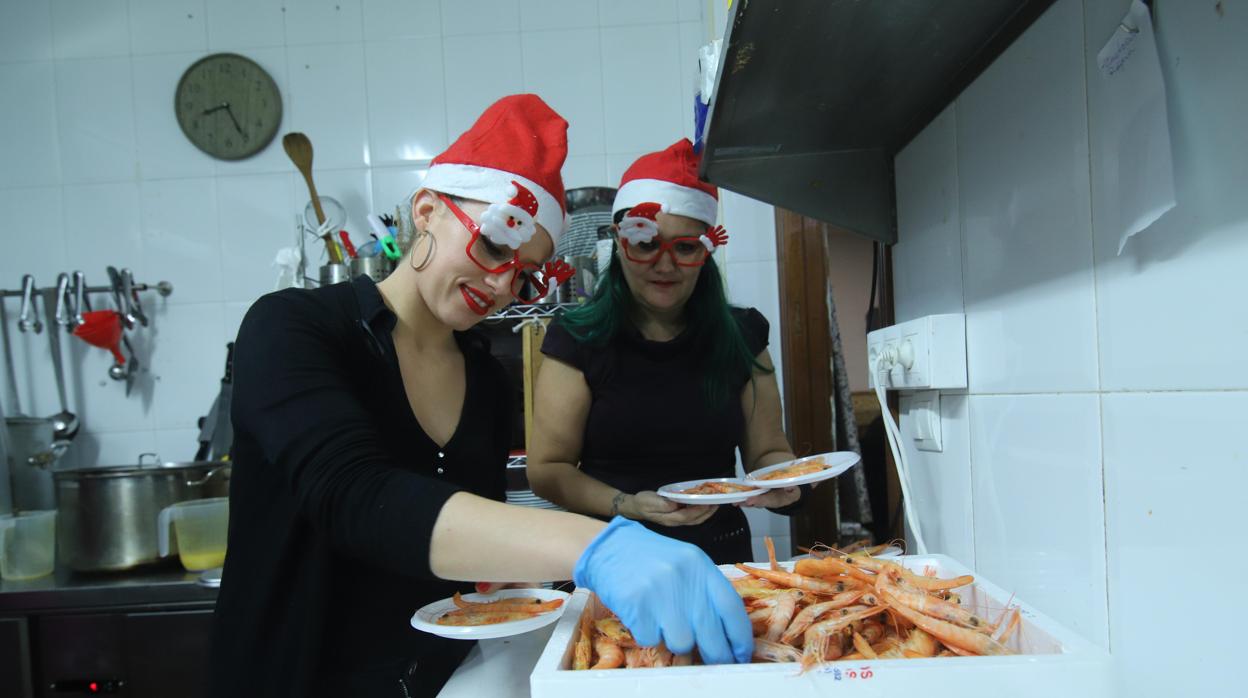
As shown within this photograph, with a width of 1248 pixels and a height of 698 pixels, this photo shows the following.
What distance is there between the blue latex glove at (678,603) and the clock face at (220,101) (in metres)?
2.64

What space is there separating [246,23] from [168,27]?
305mm

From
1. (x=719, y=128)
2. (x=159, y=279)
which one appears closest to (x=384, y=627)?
(x=719, y=128)

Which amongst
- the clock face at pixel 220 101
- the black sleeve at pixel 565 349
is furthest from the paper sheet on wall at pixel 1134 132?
the clock face at pixel 220 101

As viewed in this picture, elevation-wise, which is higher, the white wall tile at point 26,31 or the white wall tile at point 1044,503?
the white wall tile at point 26,31

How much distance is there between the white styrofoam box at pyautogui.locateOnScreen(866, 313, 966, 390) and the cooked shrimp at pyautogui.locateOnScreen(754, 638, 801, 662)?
527mm

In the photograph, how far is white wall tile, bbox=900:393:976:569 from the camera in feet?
3.41

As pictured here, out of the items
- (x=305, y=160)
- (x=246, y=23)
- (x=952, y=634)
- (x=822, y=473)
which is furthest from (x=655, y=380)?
(x=246, y=23)

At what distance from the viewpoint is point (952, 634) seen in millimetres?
630

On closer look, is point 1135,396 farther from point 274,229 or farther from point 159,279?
point 159,279

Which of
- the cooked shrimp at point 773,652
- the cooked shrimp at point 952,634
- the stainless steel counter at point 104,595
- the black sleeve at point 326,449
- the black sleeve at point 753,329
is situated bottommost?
the stainless steel counter at point 104,595

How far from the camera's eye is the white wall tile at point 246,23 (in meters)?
2.72

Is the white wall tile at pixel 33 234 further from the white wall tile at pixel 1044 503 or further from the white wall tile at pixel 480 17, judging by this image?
the white wall tile at pixel 1044 503

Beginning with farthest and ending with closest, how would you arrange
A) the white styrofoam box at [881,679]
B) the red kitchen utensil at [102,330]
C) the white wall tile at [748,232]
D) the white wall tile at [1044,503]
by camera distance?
the red kitchen utensil at [102,330] → the white wall tile at [748,232] → the white wall tile at [1044,503] → the white styrofoam box at [881,679]

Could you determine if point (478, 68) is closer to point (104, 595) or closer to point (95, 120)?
point (95, 120)
